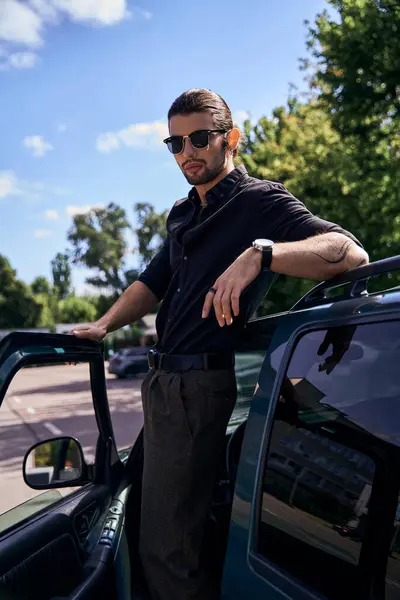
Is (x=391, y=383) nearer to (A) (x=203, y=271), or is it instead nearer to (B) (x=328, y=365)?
(B) (x=328, y=365)

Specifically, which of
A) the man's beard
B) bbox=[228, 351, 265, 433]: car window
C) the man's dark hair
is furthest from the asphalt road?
the man's dark hair

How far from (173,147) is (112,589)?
4.62 ft

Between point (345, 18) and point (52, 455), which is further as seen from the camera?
point (345, 18)

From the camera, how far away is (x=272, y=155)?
15734 mm

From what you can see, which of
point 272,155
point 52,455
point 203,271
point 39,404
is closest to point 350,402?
point 203,271

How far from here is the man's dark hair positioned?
2049 millimetres

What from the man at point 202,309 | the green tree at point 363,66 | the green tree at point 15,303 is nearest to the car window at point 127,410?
the man at point 202,309

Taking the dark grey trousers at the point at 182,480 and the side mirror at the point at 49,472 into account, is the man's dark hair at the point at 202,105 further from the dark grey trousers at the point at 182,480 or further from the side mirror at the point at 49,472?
the side mirror at the point at 49,472

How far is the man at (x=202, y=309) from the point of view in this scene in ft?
5.30

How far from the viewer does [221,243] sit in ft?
6.22

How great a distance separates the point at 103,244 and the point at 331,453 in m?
63.2

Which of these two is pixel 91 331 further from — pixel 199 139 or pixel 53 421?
pixel 53 421

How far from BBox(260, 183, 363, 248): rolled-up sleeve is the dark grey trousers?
0.46 m

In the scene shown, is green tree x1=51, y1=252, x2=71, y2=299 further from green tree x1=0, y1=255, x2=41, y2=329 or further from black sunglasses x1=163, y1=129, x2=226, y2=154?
black sunglasses x1=163, y1=129, x2=226, y2=154
